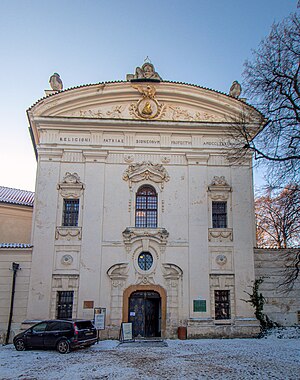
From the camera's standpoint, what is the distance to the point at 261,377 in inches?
440

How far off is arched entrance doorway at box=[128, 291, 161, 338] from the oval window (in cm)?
124

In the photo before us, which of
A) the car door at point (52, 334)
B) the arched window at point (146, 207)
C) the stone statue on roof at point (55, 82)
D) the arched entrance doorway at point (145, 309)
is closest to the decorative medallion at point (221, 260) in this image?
the arched entrance doorway at point (145, 309)

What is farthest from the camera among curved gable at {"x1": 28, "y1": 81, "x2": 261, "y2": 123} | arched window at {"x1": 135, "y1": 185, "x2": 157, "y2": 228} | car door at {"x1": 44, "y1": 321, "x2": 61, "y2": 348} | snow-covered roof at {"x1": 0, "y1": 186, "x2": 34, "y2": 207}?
snow-covered roof at {"x1": 0, "y1": 186, "x2": 34, "y2": 207}

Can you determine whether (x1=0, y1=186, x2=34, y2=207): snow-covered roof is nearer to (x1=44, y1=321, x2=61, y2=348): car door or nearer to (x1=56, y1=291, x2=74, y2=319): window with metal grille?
(x1=56, y1=291, x2=74, y2=319): window with metal grille

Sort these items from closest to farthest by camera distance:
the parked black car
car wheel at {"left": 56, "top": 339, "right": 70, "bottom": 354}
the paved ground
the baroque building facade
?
the paved ground → car wheel at {"left": 56, "top": 339, "right": 70, "bottom": 354} → the parked black car → the baroque building facade

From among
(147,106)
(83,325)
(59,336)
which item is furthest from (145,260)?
(147,106)

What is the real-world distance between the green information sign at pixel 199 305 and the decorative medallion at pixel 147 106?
32.0ft

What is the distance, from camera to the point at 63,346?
1530 cm

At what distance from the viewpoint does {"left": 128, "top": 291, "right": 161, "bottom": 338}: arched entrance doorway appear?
1927 centimetres

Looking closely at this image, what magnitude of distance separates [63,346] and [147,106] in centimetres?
1261

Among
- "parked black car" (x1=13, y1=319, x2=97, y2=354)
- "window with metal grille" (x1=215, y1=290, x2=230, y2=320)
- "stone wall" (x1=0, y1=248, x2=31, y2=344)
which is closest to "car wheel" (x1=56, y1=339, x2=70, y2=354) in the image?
"parked black car" (x1=13, y1=319, x2=97, y2=354)

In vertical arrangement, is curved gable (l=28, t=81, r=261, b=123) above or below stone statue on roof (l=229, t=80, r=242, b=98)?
below

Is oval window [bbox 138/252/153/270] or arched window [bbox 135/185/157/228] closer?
oval window [bbox 138/252/153/270]

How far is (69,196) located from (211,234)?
744 cm
